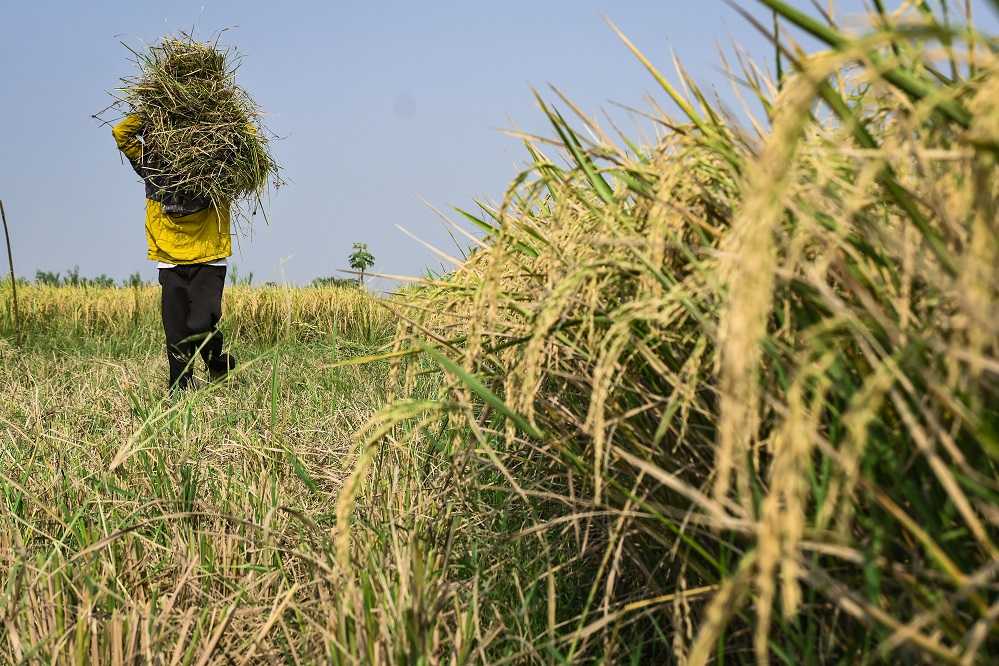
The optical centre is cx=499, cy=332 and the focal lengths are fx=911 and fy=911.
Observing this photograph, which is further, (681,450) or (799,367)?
(681,450)

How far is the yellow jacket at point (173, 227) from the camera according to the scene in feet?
15.4

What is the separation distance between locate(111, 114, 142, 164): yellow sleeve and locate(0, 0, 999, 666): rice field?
2695 mm

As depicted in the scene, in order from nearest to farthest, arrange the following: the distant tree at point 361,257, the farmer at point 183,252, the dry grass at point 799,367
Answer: the dry grass at point 799,367 → the farmer at point 183,252 → the distant tree at point 361,257

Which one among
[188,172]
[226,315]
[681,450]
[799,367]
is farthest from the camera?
[226,315]

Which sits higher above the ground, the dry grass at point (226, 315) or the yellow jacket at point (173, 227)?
the yellow jacket at point (173, 227)

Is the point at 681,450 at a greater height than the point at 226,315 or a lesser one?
greater

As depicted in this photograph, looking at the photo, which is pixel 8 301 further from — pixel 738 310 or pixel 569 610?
pixel 738 310

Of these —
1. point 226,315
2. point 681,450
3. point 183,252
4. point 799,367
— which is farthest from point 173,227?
point 799,367

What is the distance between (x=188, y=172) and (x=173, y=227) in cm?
30

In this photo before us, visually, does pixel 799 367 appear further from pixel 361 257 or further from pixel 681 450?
pixel 361 257

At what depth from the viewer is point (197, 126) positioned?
484 centimetres

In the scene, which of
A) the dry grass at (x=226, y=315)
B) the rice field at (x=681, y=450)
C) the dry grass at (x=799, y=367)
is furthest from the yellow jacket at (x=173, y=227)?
the dry grass at (x=799, y=367)

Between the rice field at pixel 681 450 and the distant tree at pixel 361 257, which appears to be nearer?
the rice field at pixel 681 450

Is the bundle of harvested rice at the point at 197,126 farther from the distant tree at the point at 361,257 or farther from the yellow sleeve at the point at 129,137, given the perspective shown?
the distant tree at the point at 361,257
